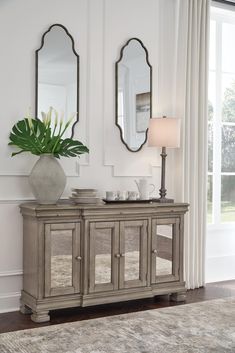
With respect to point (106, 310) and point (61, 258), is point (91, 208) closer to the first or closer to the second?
point (61, 258)

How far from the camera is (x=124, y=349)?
3.04m

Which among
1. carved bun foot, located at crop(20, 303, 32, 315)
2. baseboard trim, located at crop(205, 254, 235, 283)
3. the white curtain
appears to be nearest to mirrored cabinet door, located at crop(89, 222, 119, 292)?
carved bun foot, located at crop(20, 303, 32, 315)

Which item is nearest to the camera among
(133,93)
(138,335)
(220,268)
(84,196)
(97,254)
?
(138,335)

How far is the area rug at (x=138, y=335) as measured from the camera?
304 cm

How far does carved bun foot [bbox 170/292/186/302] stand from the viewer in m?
4.38

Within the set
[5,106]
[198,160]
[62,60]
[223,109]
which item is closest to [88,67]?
[62,60]

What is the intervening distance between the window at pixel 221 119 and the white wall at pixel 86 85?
29.8 inches

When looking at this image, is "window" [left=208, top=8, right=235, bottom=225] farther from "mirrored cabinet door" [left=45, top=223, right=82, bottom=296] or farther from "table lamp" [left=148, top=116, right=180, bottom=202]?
"mirrored cabinet door" [left=45, top=223, right=82, bottom=296]

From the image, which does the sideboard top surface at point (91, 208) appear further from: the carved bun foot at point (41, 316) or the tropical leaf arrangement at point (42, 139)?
the carved bun foot at point (41, 316)

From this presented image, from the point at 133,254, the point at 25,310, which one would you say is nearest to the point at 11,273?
the point at 25,310

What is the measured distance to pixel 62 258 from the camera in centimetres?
380

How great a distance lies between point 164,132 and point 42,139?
1.05 meters

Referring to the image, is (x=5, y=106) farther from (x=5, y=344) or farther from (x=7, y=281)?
(x=5, y=344)

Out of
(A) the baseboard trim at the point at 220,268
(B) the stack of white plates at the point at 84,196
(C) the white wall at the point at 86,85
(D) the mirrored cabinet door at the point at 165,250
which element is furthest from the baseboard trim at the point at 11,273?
(A) the baseboard trim at the point at 220,268
